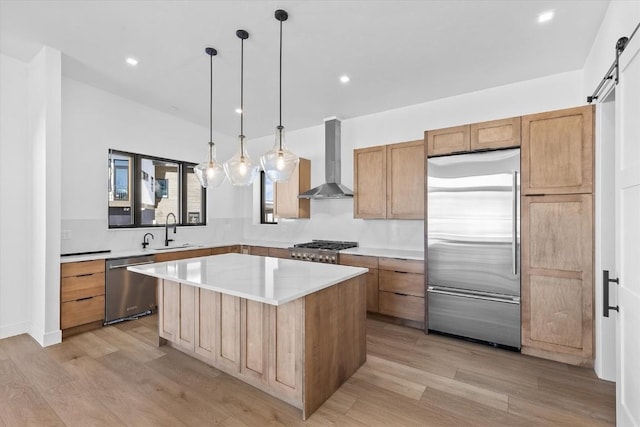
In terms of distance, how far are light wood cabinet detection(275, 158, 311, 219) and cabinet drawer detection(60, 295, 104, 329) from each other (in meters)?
2.81

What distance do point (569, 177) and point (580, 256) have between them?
2.37 ft

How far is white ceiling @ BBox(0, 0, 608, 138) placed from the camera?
236cm

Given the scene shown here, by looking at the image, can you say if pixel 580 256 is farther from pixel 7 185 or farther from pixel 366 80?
pixel 7 185

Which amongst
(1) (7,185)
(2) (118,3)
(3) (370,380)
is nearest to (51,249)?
(1) (7,185)

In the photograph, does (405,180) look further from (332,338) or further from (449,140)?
(332,338)

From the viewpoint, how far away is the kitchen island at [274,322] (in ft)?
6.73

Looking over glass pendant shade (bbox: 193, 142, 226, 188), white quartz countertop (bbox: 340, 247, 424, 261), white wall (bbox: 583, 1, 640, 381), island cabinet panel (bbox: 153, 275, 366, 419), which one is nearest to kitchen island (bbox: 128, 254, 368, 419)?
island cabinet panel (bbox: 153, 275, 366, 419)

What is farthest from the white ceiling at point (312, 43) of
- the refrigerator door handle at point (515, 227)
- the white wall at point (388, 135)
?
the refrigerator door handle at point (515, 227)

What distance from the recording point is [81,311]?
11.3ft

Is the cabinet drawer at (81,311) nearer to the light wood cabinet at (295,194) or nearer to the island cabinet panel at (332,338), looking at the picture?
the light wood cabinet at (295,194)

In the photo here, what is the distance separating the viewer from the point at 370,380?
2.50 metres

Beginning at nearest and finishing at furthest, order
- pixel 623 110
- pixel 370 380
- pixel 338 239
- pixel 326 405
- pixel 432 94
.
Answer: pixel 623 110
pixel 326 405
pixel 370 380
pixel 432 94
pixel 338 239

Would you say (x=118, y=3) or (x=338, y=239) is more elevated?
(x=118, y=3)

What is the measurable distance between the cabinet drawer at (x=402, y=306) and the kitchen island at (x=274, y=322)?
1.10 m
